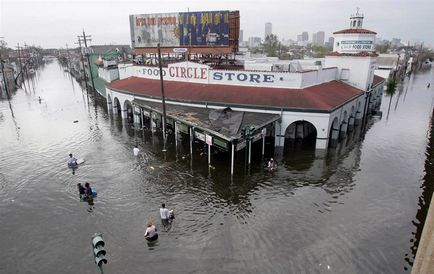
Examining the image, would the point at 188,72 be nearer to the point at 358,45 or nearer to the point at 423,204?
the point at 358,45

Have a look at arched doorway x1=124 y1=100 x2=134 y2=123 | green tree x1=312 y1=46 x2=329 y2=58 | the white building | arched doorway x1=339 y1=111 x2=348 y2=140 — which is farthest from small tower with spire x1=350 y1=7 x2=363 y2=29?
green tree x1=312 y1=46 x2=329 y2=58

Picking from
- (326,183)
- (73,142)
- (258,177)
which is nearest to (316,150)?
(326,183)

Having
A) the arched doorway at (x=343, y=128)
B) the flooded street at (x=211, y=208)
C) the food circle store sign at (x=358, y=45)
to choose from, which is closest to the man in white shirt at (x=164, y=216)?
the flooded street at (x=211, y=208)

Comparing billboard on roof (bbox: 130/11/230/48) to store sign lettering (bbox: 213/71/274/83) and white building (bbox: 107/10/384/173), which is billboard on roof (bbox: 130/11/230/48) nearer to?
white building (bbox: 107/10/384/173)

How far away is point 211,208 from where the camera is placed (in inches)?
715

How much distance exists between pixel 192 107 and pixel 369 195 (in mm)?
19121

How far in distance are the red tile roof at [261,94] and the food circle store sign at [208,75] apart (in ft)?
2.36

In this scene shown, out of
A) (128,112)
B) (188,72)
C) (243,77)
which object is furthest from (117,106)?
(243,77)

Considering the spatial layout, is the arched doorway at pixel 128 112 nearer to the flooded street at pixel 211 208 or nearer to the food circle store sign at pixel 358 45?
the flooded street at pixel 211 208

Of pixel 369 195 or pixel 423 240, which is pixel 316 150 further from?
pixel 423 240

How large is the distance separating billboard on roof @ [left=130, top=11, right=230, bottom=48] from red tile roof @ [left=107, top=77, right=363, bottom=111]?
7.03 metres

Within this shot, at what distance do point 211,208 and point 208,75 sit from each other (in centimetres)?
2078

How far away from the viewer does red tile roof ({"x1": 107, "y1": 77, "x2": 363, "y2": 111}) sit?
28.1 meters

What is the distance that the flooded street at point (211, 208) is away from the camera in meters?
13.7
